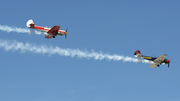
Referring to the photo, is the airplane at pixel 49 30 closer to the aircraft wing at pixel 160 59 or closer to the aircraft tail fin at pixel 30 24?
the aircraft tail fin at pixel 30 24

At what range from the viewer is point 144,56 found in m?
61.8

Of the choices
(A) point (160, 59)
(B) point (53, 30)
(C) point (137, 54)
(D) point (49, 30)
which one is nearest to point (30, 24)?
(D) point (49, 30)

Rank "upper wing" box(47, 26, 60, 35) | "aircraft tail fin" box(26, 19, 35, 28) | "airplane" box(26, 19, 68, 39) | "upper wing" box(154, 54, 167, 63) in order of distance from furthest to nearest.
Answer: "upper wing" box(154, 54, 167, 63), "aircraft tail fin" box(26, 19, 35, 28), "airplane" box(26, 19, 68, 39), "upper wing" box(47, 26, 60, 35)

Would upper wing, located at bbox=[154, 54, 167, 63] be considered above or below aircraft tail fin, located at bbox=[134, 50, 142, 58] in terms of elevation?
below

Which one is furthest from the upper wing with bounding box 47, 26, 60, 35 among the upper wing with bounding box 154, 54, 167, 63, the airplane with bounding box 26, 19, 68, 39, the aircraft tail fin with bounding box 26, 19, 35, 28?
the upper wing with bounding box 154, 54, 167, 63

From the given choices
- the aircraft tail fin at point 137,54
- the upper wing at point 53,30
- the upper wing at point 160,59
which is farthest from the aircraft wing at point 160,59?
the upper wing at point 53,30

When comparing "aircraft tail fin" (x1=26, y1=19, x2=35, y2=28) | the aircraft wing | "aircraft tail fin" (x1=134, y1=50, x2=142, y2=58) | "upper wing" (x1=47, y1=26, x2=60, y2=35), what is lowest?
the aircraft wing

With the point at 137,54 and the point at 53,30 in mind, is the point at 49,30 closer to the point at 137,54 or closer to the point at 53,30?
the point at 53,30

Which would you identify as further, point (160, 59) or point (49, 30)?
point (160, 59)

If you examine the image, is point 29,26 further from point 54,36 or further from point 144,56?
point 144,56

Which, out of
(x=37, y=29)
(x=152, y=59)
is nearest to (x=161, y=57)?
(x=152, y=59)

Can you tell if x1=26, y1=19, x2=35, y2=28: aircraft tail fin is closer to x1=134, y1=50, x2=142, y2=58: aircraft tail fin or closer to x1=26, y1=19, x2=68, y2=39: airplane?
x1=26, y1=19, x2=68, y2=39: airplane

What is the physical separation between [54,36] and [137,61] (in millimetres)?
19811

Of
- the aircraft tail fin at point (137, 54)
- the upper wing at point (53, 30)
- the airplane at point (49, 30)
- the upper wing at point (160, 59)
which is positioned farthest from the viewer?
the aircraft tail fin at point (137, 54)
